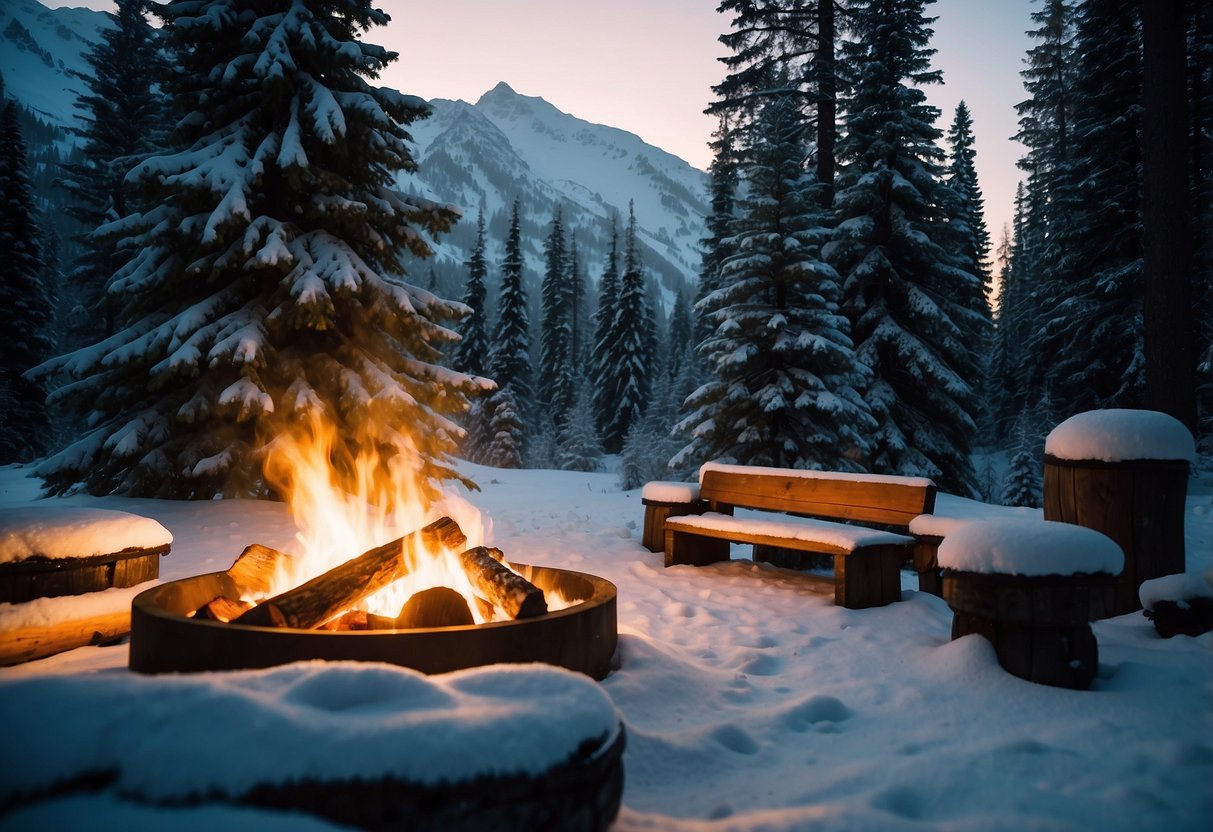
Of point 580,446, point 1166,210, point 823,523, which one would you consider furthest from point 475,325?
point 823,523

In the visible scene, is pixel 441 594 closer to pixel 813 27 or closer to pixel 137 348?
pixel 137 348

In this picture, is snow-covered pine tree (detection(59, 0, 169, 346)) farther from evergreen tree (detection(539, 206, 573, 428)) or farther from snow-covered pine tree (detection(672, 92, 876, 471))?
evergreen tree (detection(539, 206, 573, 428))

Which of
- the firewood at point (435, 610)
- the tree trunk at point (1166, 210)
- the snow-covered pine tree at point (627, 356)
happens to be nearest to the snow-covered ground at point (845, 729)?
the firewood at point (435, 610)

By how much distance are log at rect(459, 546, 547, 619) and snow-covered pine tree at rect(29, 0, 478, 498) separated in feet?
14.3

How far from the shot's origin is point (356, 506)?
656 cm

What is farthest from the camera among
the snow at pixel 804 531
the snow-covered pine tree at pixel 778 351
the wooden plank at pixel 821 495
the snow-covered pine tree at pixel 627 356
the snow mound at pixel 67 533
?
the snow-covered pine tree at pixel 627 356

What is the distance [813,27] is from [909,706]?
1661 centimetres

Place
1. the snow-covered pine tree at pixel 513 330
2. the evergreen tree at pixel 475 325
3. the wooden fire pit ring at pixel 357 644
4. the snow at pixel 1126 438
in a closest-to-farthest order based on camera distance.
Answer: the wooden fire pit ring at pixel 357 644 < the snow at pixel 1126 438 < the evergreen tree at pixel 475 325 < the snow-covered pine tree at pixel 513 330

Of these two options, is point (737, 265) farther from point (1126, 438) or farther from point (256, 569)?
point (256, 569)

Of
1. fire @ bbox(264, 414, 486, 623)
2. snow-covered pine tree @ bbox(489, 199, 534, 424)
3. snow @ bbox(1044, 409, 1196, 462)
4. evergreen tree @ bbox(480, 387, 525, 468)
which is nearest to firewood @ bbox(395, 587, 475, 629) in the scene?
fire @ bbox(264, 414, 486, 623)

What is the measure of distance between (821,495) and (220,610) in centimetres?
501

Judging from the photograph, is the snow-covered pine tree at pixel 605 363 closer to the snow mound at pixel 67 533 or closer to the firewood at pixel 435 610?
the snow mound at pixel 67 533

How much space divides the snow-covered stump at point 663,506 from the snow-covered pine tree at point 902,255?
310 inches

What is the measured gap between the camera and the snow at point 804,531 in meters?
5.30
